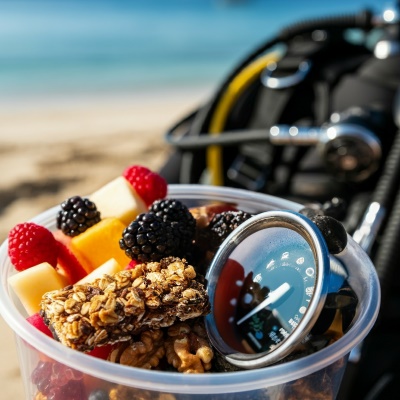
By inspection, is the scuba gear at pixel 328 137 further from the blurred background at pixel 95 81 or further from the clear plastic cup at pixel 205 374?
the clear plastic cup at pixel 205 374

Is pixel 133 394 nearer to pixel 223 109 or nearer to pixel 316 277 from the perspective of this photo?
pixel 316 277

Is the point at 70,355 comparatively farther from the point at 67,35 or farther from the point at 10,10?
the point at 10,10

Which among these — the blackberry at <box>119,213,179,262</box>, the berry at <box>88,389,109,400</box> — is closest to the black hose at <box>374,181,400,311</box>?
the blackberry at <box>119,213,179,262</box>

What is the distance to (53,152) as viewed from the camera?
3.25m

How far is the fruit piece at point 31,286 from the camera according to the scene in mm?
594

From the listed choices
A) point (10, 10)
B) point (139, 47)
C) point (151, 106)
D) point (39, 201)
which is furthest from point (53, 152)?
point (10, 10)

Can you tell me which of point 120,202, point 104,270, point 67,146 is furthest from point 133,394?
point 67,146

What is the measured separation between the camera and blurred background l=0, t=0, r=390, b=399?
9.24 feet

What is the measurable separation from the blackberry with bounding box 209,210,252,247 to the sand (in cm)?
91

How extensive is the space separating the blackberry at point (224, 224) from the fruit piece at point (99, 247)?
103 millimetres

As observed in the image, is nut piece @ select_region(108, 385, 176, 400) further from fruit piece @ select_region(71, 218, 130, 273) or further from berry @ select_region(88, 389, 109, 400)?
fruit piece @ select_region(71, 218, 130, 273)

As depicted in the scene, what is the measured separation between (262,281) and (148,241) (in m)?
0.13

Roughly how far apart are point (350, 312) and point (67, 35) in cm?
850

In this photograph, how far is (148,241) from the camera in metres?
0.60
